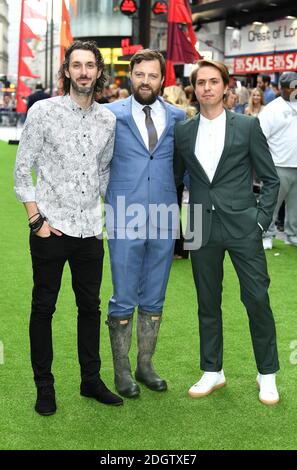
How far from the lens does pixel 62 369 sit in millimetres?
5059

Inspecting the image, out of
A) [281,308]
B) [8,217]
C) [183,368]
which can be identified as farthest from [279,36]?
[183,368]

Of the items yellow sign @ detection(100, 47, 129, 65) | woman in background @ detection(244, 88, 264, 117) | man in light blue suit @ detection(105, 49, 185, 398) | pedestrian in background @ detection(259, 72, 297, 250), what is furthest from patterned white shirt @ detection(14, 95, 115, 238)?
yellow sign @ detection(100, 47, 129, 65)

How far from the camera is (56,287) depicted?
4.24 metres

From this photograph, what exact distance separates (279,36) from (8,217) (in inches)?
638

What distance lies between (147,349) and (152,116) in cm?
147

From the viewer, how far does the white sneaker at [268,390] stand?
4.53 meters

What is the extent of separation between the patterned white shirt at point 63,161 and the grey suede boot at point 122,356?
707 mm

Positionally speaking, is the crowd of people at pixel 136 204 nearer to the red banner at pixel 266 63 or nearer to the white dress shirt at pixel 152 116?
the white dress shirt at pixel 152 116

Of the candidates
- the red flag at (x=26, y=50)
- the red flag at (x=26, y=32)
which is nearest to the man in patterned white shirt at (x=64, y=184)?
the red flag at (x=26, y=50)

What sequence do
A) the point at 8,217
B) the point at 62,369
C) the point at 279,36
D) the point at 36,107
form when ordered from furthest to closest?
the point at 279,36 < the point at 8,217 < the point at 62,369 < the point at 36,107

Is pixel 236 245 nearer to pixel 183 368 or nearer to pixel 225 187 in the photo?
pixel 225 187

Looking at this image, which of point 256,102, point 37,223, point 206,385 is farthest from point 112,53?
point 37,223

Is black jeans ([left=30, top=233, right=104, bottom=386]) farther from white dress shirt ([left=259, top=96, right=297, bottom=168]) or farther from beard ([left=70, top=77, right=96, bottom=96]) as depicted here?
white dress shirt ([left=259, top=96, right=297, bottom=168])

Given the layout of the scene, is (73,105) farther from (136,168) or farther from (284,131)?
(284,131)
